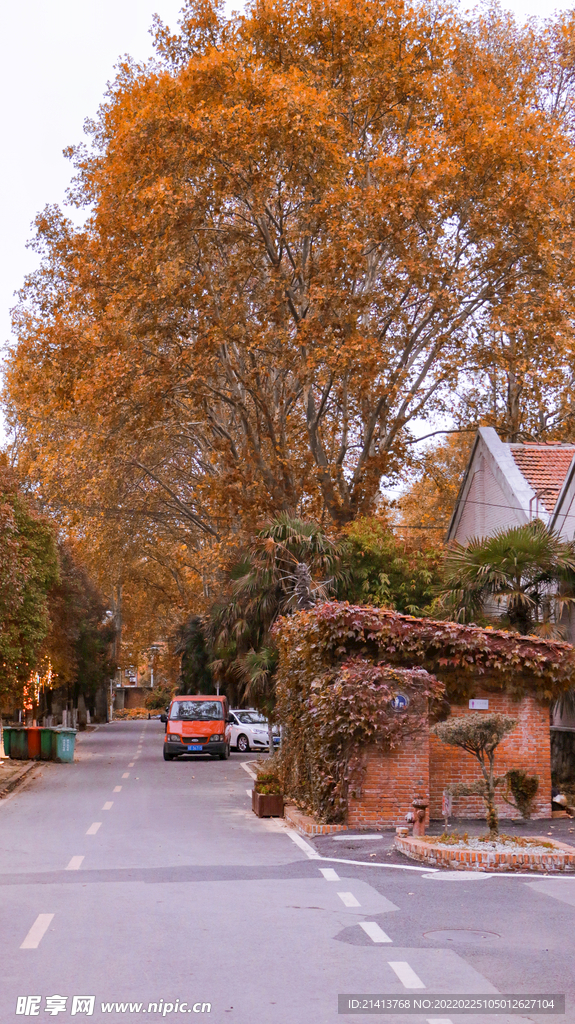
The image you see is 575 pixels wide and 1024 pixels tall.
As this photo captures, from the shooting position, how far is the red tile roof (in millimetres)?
25750

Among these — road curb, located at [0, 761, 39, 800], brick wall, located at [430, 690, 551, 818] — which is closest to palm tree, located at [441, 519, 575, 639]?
brick wall, located at [430, 690, 551, 818]

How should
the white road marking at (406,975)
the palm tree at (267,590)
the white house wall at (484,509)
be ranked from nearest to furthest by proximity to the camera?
1. the white road marking at (406,975)
2. the palm tree at (267,590)
3. the white house wall at (484,509)

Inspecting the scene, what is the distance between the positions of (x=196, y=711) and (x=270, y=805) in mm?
15429

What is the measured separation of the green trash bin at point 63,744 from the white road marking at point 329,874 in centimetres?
2134

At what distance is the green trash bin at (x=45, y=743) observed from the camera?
32.9 metres

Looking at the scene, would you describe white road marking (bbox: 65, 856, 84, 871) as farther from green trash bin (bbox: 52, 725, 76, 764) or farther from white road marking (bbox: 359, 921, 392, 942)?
green trash bin (bbox: 52, 725, 76, 764)

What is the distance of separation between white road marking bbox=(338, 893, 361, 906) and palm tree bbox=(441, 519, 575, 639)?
10636 millimetres

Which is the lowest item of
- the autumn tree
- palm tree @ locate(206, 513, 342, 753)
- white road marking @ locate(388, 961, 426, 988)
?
white road marking @ locate(388, 961, 426, 988)

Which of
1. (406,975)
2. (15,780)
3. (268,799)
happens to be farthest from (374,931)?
(15,780)

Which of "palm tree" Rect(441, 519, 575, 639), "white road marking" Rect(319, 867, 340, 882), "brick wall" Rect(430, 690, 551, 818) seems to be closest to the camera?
"white road marking" Rect(319, 867, 340, 882)

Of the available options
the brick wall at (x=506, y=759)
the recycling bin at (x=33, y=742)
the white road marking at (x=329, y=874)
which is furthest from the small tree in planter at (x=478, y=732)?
the recycling bin at (x=33, y=742)

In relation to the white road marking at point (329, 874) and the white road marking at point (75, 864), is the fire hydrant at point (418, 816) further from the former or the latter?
the white road marking at point (75, 864)

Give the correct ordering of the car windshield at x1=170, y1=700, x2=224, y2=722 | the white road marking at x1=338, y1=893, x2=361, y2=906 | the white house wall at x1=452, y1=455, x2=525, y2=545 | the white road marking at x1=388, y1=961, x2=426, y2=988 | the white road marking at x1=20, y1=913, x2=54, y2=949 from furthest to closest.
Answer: the car windshield at x1=170, y1=700, x2=224, y2=722, the white house wall at x1=452, y1=455, x2=525, y2=545, the white road marking at x1=338, y1=893, x2=361, y2=906, the white road marking at x1=20, y1=913, x2=54, y2=949, the white road marking at x1=388, y1=961, x2=426, y2=988

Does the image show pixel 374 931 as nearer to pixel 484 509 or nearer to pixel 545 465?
pixel 545 465
